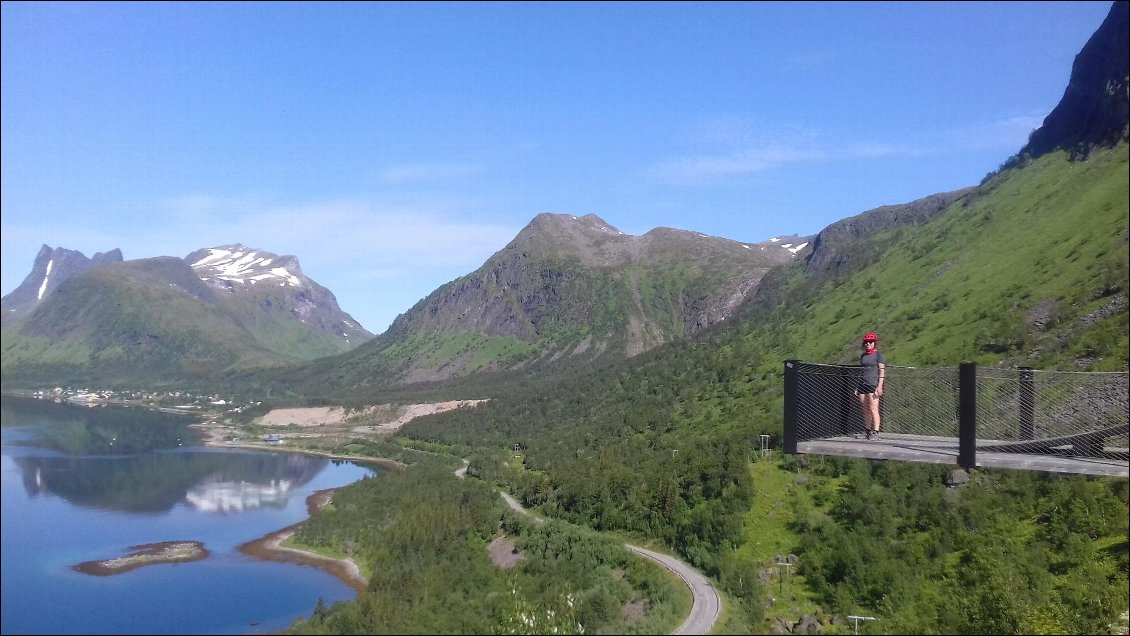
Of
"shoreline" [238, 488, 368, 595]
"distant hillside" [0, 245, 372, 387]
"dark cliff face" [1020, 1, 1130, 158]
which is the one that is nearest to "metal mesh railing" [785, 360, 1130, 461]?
"dark cliff face" [1020, 1, 1130, 158]

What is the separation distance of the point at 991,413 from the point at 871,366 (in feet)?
29.2

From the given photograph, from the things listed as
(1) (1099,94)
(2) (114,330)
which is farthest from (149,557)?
(1) (1099,94)

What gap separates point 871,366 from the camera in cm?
1608

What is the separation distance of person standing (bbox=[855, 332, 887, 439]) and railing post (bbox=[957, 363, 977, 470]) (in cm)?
167

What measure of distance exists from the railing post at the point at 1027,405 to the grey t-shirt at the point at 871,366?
131 inches

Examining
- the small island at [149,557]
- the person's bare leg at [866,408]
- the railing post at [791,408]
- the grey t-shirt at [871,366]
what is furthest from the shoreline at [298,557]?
the grey t-shirt at [871,366]

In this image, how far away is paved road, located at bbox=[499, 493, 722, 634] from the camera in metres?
30.9

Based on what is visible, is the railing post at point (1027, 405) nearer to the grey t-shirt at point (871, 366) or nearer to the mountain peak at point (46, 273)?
the grey t-shirt at point (871, 366)

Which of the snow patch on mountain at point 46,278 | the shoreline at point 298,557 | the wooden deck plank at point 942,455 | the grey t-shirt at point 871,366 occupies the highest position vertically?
the snow patch on mountain at point 46,278

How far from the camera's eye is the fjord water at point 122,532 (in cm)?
2614

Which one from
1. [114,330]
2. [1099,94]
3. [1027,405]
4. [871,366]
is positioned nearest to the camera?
[871,366]

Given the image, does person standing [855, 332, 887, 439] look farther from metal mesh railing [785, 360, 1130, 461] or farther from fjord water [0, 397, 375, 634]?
fjord water [0, 397, 375, 634]

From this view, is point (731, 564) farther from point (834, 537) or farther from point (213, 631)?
point (213, 631)

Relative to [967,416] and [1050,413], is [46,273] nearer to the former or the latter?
[967,416]
